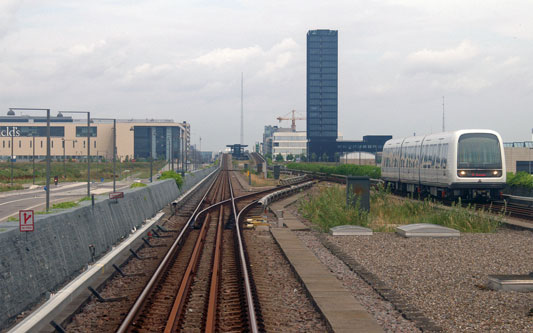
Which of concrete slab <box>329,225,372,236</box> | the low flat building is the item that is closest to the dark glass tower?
the low flat building

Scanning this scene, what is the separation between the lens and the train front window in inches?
1056

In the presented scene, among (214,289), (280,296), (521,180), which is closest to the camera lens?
(280,296)

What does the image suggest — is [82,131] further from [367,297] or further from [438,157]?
[367,297]

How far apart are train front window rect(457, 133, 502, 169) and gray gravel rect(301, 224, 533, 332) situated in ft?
22.3

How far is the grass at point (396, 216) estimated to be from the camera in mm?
20828

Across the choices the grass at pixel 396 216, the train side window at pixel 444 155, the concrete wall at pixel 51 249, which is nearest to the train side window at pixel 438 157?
the train side window at pixel 444 155

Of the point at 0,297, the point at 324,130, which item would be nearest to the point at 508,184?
the point at 0,297

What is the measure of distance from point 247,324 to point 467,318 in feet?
12.2

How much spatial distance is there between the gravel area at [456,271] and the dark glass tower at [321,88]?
168 metres

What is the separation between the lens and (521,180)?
105ft

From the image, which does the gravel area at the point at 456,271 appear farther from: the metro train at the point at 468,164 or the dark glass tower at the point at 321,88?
the dark glass tower at the point at 321,88

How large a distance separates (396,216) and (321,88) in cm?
16927

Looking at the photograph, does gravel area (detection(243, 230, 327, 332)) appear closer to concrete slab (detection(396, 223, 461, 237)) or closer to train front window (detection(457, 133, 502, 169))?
concrete slab (detection(396, 223, 461, 237))

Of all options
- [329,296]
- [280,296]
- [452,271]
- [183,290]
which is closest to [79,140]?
[183,290]
